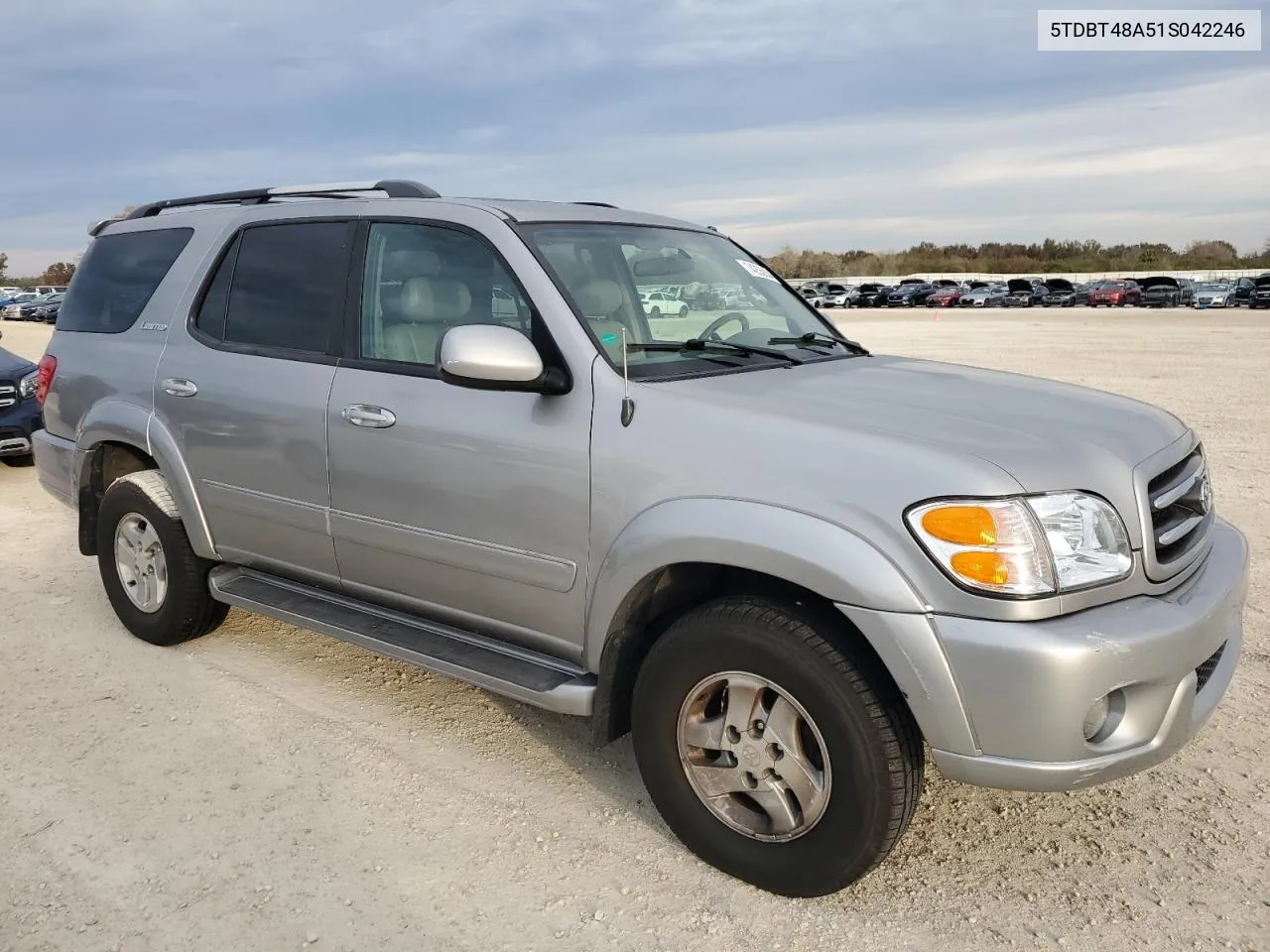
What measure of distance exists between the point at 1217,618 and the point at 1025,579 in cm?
71

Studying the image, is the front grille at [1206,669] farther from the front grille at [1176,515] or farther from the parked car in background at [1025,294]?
the parked car in background at [1025,294]

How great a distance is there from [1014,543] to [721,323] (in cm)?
156

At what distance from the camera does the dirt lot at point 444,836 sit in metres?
2.76

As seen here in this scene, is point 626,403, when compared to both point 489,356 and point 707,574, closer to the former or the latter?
point 489,356

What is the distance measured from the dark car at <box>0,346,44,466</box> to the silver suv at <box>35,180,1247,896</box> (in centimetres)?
549

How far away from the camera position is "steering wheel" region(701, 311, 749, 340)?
142 inches

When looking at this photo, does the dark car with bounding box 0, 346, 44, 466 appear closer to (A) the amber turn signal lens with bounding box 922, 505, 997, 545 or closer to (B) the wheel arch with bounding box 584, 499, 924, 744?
(B) the wheel arch with bounding box 584, 499, 924, 744

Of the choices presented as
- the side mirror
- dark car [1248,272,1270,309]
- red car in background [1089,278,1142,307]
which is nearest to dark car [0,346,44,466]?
the side mirror

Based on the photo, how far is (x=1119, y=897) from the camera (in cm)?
287

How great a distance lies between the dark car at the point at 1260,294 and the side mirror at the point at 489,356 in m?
44.8

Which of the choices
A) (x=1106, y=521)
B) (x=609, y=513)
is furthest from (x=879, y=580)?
(x=609, y=513)

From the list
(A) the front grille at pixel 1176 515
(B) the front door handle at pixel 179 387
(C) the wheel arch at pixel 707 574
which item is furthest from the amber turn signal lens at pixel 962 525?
(B) the front door handle at pixel 179 387

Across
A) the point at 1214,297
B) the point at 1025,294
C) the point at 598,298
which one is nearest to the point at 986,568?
the point at 598,298

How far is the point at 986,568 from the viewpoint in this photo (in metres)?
2.45
